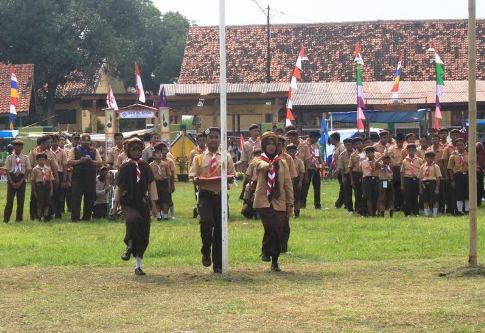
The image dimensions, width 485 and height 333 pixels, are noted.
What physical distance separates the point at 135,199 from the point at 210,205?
105 cm

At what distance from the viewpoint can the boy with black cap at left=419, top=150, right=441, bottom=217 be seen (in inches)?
977

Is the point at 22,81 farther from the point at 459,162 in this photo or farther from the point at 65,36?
the point at 459,162

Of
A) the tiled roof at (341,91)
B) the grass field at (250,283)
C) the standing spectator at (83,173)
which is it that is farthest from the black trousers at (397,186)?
the tiled roof at (341,91)

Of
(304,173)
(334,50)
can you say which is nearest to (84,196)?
(304,173)

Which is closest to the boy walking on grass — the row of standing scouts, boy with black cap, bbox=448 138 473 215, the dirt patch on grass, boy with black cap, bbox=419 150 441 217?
the row of standing scouts

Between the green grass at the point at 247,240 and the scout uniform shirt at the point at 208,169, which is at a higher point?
the scout uniform shirt at the point at 208,169

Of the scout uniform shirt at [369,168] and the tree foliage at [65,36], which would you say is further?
the tree foliage at [65,36]

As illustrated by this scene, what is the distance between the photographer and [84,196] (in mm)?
24719

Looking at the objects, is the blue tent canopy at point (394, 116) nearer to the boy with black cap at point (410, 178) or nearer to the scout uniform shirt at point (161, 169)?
the boy with black cap at point (410, 178)

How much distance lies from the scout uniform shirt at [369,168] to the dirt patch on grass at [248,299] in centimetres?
820

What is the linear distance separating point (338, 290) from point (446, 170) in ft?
43.4

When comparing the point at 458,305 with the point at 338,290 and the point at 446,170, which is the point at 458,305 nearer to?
the point at 338,290

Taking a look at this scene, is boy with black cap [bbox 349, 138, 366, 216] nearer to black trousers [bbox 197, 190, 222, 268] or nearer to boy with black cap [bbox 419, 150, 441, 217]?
boy with black cap [bbox 419, 150, 441, 217]

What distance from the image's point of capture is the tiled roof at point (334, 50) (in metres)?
59.2
